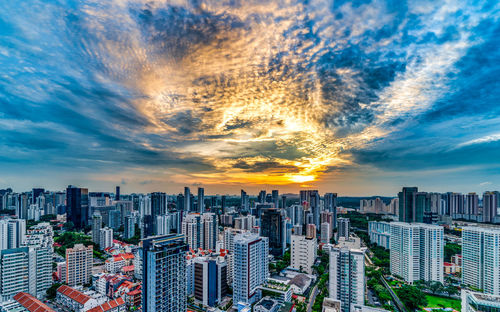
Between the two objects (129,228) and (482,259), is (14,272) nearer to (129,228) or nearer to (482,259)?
(129,228)

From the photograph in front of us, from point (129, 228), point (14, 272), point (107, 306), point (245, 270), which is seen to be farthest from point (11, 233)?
point (245, 270)

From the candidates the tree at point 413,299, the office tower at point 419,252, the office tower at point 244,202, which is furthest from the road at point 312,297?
the office tower at point 244,202

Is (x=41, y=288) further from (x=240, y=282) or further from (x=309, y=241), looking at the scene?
(x=309, y=241)

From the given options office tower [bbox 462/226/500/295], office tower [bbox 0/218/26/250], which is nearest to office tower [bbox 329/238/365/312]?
office tower [bbox 462/226/500/295]

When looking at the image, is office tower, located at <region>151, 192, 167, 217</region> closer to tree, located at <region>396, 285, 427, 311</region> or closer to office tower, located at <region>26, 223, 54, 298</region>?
office tower, located at <region>26, 223, 54, 298</region>

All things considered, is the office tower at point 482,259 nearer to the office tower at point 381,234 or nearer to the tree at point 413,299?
the tree at point 413,299

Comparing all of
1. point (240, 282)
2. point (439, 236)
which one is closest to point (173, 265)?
point (240, 282)
